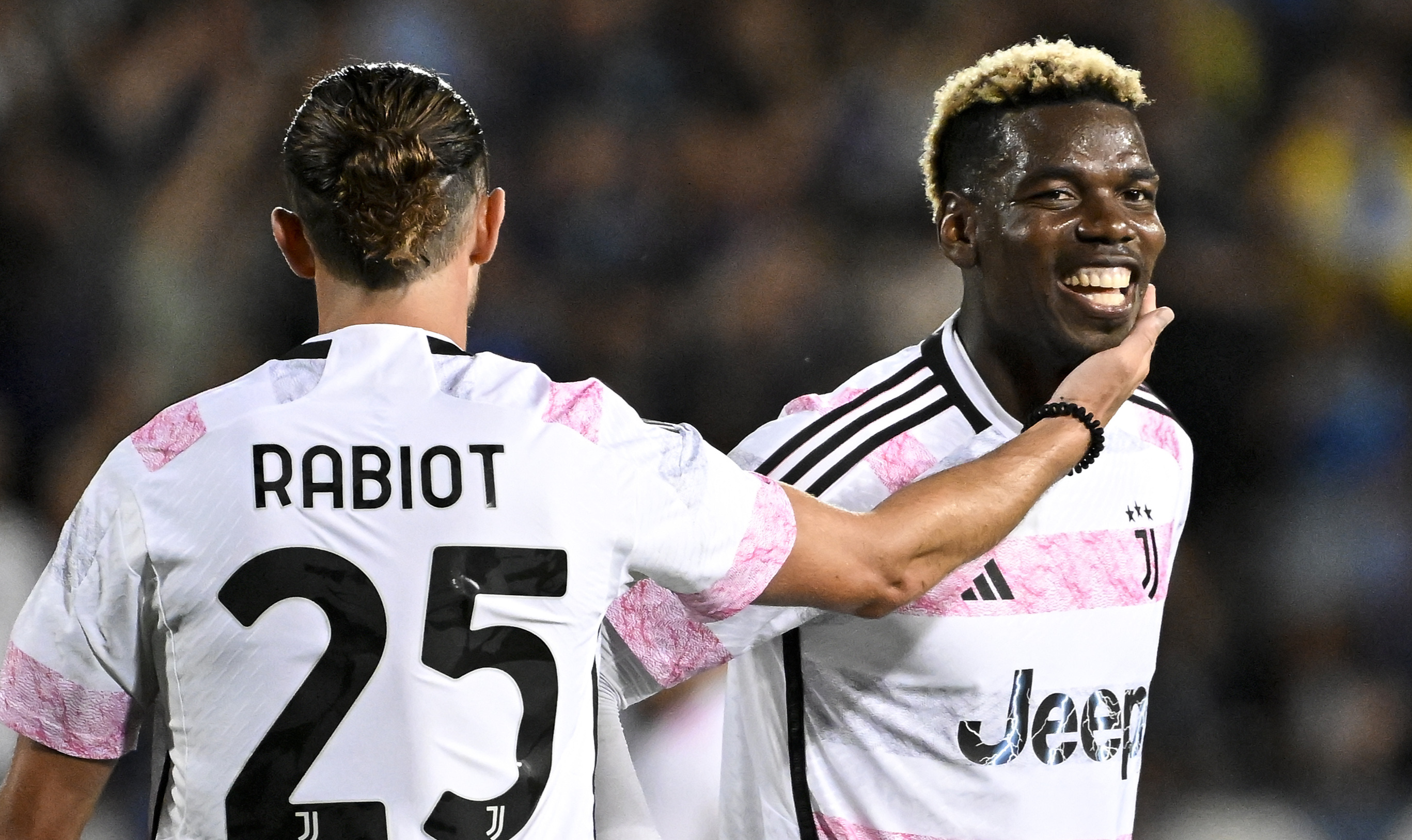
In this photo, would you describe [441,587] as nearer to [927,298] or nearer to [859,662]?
[859,662]

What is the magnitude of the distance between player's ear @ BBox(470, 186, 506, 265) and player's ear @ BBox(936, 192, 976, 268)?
0.68m

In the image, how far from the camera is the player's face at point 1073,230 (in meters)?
1.70

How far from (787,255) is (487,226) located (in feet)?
5.19

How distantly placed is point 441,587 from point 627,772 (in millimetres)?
488

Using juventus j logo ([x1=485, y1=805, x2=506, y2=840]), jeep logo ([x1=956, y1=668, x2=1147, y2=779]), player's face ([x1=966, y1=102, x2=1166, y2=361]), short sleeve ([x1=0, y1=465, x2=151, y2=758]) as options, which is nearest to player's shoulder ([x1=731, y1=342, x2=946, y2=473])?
player's face ([x1=966, y1=102, x2=1166, y2=361])

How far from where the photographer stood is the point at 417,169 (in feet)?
3.97

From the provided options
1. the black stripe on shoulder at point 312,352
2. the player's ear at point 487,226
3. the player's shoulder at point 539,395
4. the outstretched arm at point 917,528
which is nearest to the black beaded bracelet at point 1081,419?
the outstretched arm at point 917,528

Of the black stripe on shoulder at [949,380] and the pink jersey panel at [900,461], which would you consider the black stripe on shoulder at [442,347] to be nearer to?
the pink jersey panel at [900,461]

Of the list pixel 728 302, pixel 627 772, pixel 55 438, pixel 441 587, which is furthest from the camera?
pixel 728 302

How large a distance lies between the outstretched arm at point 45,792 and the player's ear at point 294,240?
464 millimetres

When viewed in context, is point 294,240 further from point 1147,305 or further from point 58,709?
point 1147,305

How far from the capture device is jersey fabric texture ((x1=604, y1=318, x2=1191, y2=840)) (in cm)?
163

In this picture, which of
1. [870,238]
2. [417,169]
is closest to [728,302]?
[870,238]

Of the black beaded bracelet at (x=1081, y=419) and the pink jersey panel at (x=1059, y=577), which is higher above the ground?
the black beaded bracelet at (x=1081, y=419)
